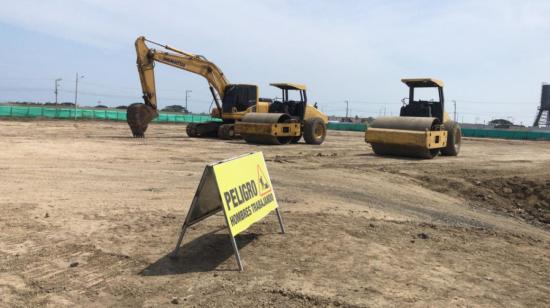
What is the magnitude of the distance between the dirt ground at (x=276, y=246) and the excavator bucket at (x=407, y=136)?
5.08 m

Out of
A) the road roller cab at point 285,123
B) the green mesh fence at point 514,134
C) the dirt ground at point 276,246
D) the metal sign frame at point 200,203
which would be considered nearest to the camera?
the dirt ground at point 276,246

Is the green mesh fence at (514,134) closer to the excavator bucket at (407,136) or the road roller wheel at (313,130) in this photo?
the road roller wheel at (313,130)

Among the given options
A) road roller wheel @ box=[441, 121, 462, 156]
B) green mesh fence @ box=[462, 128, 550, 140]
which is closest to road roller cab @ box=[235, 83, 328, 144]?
road roller wheel @ box=[441, 121, 462, 156]

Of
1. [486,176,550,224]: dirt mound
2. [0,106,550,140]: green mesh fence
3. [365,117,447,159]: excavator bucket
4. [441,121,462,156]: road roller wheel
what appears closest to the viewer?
[486,176,550,224]: dirt mound

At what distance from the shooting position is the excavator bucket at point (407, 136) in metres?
16.2

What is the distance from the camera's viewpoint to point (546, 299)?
15.1 feet

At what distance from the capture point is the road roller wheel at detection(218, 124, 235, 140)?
80.3 ft

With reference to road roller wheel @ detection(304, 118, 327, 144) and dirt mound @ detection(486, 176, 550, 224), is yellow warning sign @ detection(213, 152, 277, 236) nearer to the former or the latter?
dirt mound @ detection(486, 176, 550, 224)

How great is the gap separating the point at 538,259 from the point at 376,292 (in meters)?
2.79

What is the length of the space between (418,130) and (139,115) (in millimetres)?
13107

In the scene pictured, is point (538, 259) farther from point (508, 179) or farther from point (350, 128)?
point (350, 128)

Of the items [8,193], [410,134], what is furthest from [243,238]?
[410,134]

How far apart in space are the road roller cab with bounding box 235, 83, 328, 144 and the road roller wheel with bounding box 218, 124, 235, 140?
1.56m

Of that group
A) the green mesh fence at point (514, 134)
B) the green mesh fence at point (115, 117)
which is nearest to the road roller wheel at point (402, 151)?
the green mesh fence at point (115, 117)
